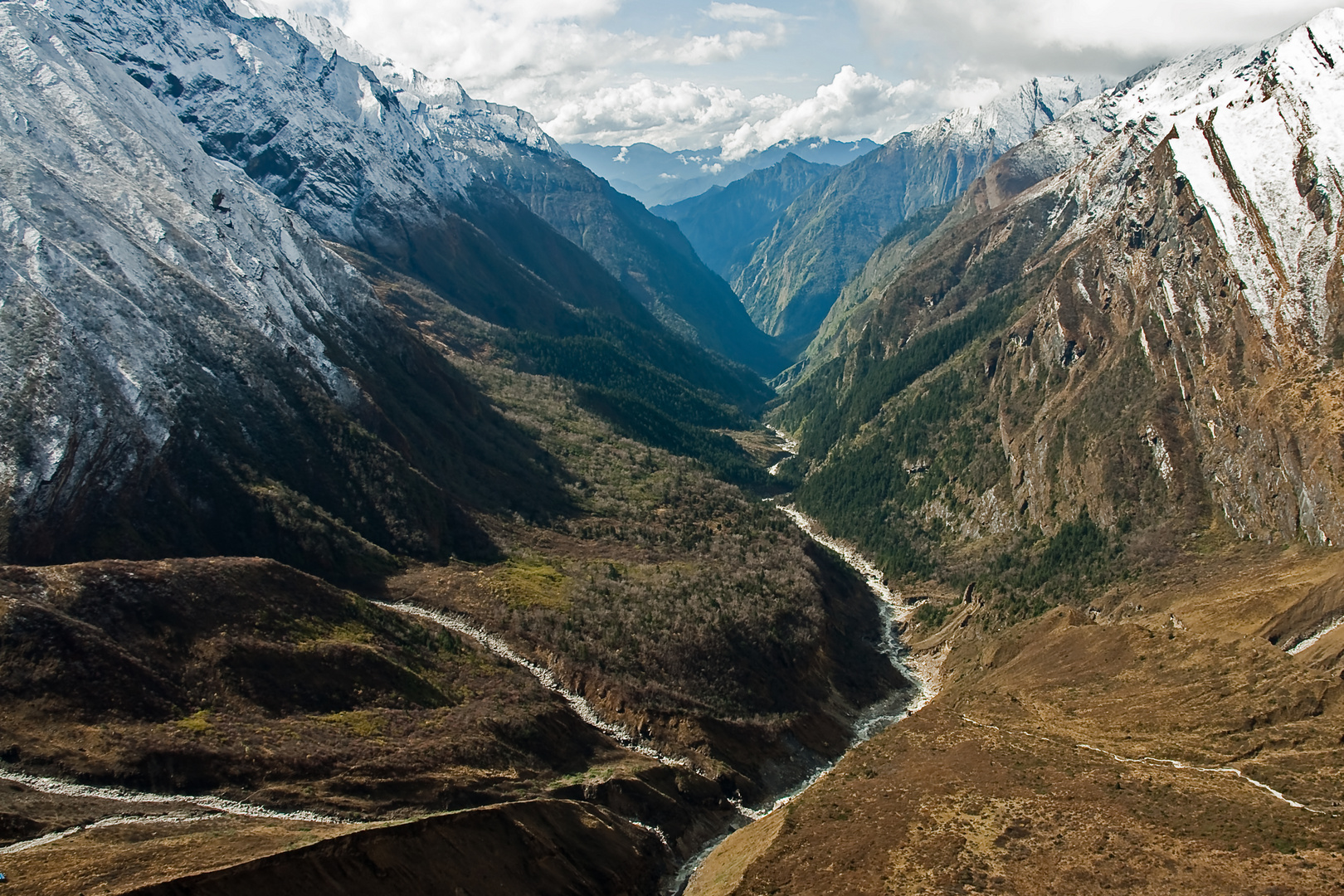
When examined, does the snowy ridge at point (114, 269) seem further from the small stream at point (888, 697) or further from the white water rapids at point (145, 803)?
the small stream at point (888, 697)

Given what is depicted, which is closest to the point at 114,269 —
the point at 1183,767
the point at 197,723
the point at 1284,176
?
the point at 197,723

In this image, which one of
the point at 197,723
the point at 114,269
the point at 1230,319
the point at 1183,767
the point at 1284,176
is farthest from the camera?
the point at 1284,176

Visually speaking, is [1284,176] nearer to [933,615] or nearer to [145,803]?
[933,615]

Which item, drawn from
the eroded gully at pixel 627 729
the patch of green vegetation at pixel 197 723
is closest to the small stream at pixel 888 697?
the eroded gully at pixel 627 729

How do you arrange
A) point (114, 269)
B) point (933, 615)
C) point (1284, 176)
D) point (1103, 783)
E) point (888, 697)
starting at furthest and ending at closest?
point (1284, 176)
point (933, 615)
point (888, 697)
point (114, 269)
point (1103, 783)

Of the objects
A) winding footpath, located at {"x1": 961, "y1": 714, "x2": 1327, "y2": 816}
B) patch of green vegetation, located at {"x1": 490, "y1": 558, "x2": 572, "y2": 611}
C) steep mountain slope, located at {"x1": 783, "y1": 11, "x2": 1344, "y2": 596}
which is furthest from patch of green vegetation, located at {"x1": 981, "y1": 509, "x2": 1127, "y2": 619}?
patch of green vegetation, located at {"x1": 490, "y1": 558, "x2": 572, "y2": 611}

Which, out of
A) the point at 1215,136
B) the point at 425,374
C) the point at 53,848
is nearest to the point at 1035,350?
the point at 1215,136

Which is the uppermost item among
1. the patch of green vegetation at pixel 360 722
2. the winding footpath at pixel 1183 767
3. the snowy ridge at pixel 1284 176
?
the snowy ridge at pixel 1284 176

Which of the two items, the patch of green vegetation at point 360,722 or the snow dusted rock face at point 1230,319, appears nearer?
the patch of green vegetation at point 360,722

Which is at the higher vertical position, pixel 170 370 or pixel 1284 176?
pixel 170 370
